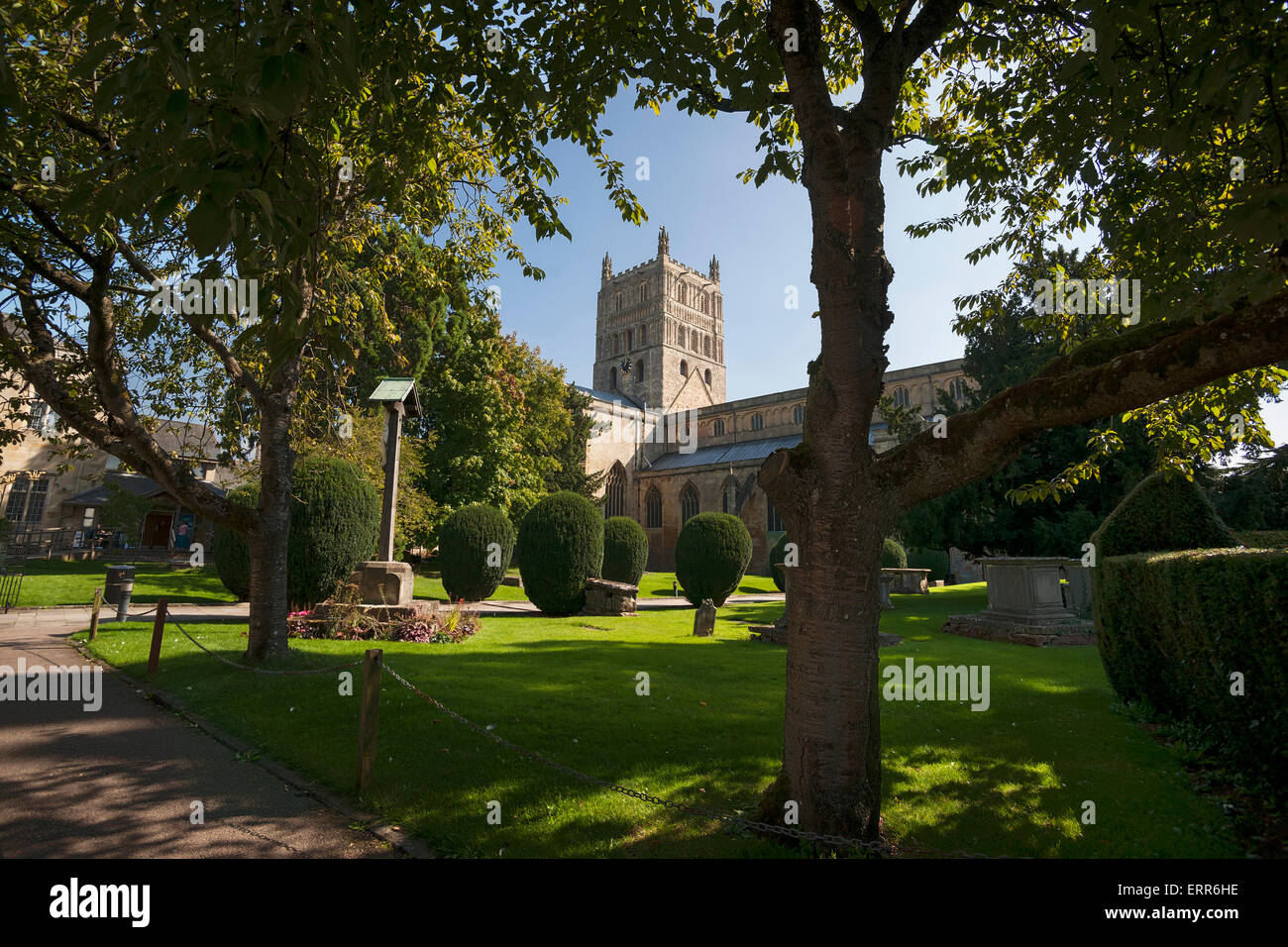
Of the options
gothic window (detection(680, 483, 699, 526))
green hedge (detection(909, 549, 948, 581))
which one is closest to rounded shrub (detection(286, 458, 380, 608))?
green hedge (detection(909, 549, 948, 581))

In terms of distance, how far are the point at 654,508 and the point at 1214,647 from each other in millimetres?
41392

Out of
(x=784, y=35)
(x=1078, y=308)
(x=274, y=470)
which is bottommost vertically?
(x=274, y=470)

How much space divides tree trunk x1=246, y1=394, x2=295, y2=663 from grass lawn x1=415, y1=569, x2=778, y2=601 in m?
9.55

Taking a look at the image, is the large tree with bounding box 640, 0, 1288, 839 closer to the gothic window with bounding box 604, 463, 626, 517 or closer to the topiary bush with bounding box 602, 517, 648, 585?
the topiary bush with bounding box 602, 517, 648, 585

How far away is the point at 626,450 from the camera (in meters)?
48.0

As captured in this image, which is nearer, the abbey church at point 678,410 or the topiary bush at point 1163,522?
the topiary bush at point 1163,522

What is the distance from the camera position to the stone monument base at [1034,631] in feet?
41.3

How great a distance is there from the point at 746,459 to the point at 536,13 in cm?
3701

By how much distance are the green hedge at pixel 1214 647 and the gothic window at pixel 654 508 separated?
127ft

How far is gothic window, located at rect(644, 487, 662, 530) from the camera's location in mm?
45719

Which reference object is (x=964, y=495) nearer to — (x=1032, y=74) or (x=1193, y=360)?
(x=1032, y=74)

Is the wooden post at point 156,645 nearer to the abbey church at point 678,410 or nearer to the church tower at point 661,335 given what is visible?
the abbey church at point 678,410

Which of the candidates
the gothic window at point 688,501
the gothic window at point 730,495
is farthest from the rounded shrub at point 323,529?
the gothic window at point 688,501
